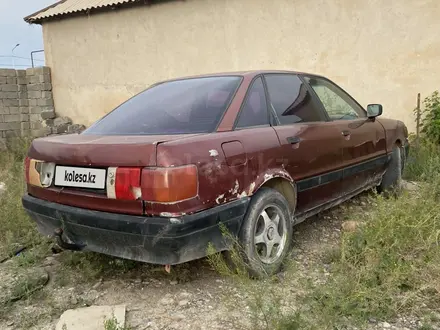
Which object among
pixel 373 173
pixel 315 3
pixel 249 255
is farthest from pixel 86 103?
pixel 249 255

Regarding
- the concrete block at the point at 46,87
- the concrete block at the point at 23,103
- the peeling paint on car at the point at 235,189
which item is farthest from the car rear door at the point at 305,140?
the concrete block at the point at 46,87

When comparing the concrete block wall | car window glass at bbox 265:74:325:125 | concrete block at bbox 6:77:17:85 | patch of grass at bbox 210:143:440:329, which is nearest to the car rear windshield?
car window glass at bbox 265:74:325:125

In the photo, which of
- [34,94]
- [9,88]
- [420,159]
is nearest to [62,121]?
[34,94]

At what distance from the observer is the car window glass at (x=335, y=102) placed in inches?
153

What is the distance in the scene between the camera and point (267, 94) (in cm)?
328

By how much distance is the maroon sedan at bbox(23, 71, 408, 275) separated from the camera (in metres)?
2.38

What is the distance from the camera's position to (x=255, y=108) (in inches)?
123

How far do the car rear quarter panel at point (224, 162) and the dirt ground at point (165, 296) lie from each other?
60 centimetres

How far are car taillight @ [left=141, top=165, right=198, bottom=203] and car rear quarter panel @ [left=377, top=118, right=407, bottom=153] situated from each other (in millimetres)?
3045

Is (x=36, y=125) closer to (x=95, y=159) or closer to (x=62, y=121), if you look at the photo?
(x=62, y=121)

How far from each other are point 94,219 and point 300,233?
208 cm

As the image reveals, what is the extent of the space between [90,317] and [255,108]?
183cm

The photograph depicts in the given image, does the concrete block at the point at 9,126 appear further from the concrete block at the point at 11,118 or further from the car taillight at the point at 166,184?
the car taillight at the point at 166,184

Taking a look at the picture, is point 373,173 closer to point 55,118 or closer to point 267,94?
point 267,94
